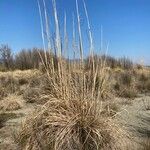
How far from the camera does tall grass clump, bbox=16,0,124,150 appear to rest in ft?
18.4

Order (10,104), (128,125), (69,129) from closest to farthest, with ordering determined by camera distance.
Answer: (69,129)
(128,125)
(10,104)

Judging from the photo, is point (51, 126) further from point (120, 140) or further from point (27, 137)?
point (120, 140)

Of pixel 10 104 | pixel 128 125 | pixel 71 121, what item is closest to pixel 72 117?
pixel 71 121

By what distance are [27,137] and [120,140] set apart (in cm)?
126

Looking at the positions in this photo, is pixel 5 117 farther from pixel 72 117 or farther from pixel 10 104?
pixel 72 117

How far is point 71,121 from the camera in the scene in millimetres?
5695

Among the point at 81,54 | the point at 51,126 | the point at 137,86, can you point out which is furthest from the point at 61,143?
the point at 137,86

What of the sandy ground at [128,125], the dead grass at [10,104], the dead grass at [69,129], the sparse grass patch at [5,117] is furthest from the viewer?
the dead grass at [10,104]

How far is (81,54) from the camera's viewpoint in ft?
20.2

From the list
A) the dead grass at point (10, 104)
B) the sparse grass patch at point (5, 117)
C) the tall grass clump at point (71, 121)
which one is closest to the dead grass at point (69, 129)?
the tall grass clump at point (71, 121)

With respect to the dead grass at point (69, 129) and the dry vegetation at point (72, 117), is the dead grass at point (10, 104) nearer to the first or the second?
the dry vegetation at point (72, 117)

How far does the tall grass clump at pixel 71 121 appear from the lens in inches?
221

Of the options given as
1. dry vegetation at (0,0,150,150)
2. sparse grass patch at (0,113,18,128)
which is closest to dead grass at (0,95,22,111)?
sparse grass patch at (0,113,18,128)

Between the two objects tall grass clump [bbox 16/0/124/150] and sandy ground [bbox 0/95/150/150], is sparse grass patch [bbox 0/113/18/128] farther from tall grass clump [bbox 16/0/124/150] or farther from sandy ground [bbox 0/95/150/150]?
tall grass clump [bbox 16/0/124/150]
